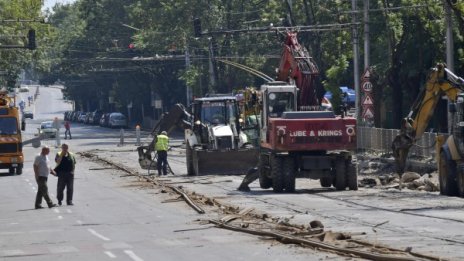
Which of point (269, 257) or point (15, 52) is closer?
point (269, 257)

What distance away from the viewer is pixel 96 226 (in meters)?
26.0

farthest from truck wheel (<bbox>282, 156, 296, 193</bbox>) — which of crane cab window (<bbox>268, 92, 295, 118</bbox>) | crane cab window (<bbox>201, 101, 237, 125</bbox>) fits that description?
crane cab window (<bbox>201, 101, 237, 125</bbox>)

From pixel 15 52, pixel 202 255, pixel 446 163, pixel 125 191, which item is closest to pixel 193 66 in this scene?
pixel 15 52

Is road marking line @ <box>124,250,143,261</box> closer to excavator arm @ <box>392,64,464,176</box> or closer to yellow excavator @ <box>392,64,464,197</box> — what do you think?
yellow excavator @ <box>392,64,464,197</box>

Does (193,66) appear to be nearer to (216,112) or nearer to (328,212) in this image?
(216,112)

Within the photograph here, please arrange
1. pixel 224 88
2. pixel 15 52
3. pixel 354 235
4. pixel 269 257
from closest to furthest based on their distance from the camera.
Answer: pixel 269 257 → pixel 354 235 → pixel 224 88 → pixel 15 52

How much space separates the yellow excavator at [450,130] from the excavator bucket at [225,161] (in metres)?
7.57

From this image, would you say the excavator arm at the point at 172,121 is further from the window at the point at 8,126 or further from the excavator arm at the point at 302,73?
the excavator arm at the point at 302,73

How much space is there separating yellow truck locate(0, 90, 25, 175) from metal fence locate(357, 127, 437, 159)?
53.3 ft

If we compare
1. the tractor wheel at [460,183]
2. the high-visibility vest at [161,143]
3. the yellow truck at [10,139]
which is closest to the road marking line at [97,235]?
the tractor wheel at [460,183]

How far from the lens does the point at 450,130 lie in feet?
114

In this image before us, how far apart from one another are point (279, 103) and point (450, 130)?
573 centimetres

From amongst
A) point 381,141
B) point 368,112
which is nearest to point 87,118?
point 381,141

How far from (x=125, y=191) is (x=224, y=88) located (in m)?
52.6
